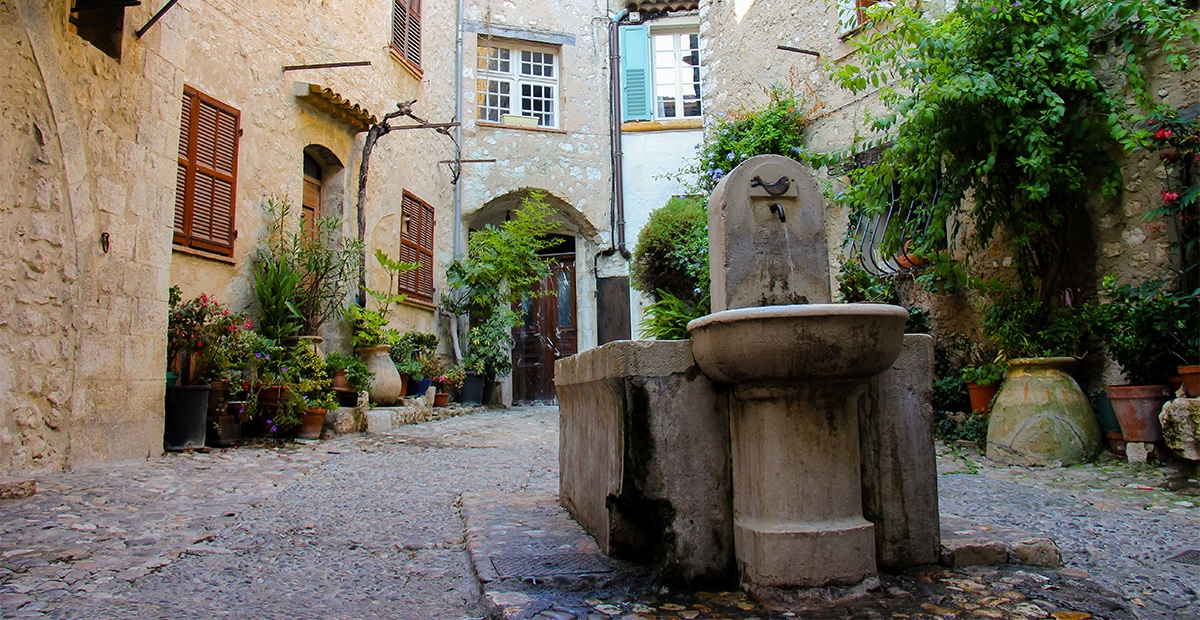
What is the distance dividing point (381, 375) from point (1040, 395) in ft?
19.3

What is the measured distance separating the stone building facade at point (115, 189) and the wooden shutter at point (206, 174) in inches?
0.7

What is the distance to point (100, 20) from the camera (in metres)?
4.84

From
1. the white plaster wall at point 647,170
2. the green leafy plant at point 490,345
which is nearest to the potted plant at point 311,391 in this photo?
the green leafy plant at point 490,345

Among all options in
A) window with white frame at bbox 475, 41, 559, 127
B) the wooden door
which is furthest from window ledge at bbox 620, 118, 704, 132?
the wooden door

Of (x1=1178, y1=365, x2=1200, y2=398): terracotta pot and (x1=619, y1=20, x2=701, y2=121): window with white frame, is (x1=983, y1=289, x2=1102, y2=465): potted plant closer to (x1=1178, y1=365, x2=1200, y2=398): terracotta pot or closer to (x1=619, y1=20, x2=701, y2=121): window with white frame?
(x1=1178, y1=365, x2=1200, y2=398): terracotta pot

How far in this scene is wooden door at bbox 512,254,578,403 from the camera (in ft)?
41.3

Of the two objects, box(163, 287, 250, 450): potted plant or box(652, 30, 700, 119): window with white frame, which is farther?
box(652, 30, 700, 119): window with white frame

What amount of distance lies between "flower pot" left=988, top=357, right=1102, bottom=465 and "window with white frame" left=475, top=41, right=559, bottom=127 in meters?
8.82

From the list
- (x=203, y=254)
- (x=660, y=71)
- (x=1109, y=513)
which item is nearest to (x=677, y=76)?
(x=660, y=71)

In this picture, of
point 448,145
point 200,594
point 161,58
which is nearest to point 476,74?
point 448,145

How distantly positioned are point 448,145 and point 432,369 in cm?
352

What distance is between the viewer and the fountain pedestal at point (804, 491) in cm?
211

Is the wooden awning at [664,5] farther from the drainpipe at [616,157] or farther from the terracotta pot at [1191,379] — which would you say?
the terracotta pot at [1191,379]

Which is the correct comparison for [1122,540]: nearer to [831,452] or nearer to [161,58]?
[831,452]
